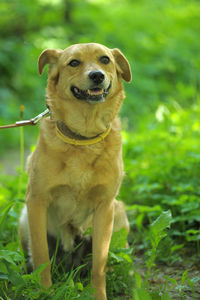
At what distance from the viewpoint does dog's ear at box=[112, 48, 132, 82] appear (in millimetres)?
2959

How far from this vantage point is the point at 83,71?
9.03 ft

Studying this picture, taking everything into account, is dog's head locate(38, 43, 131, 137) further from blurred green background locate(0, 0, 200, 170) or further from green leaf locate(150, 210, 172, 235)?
blurred green background locate(0, 0, 200, 170)

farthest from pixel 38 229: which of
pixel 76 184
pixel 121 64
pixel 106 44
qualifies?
pixel 106 44

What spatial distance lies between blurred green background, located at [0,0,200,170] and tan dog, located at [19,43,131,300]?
3.31 metres

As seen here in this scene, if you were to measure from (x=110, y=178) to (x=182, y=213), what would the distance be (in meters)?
1.12

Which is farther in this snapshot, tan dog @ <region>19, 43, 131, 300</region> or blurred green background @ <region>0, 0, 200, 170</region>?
blurred green background @ <region>0, 0, 200, 170</region>

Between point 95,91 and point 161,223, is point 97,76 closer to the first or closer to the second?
point 95,91

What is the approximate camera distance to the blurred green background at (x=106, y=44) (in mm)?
7824

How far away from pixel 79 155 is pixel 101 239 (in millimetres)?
596

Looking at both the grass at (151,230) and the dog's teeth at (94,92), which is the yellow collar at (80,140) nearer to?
the dog's teeth at (94,92)

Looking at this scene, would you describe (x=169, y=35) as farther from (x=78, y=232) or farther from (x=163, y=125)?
(x=78, y=232)

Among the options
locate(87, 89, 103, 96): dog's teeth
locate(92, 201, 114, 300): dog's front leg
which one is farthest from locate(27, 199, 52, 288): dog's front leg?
locate(87, 89, 103, 96): dog's teeth

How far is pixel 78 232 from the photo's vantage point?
3.02 meters

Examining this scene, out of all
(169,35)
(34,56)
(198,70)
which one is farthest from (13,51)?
(169,35)
